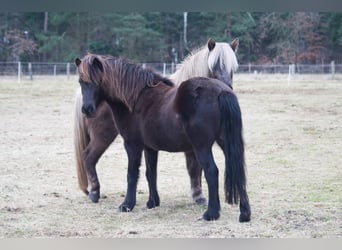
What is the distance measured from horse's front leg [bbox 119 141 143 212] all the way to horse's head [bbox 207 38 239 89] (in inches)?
36.9

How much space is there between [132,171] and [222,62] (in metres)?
1.24

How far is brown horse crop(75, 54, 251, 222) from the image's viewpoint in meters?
4.11

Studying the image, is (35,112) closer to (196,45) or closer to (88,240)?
(196,45)

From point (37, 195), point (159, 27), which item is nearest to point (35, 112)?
point (159, 27)

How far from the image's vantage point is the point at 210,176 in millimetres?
4227

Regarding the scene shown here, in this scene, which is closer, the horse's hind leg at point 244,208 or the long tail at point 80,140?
the horse's hind leg at point 244,208

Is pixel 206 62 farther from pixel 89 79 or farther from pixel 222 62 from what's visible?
pixel 89 79

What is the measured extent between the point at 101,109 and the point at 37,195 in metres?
1.07

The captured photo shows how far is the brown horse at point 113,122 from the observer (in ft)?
15.5

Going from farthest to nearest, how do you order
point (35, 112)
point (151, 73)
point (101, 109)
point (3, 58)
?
1. point (35, 112)
2. point (3, 58)
3. point (101, 109)
4. point (151, 73)

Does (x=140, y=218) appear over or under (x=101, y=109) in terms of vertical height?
under

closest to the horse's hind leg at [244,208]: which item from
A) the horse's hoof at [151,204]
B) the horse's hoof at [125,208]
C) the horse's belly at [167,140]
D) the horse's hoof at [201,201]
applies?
the horse's belly at [167,140]

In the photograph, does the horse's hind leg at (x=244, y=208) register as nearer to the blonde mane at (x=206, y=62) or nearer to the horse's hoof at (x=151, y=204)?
the horse's hoof at (x=151, y=204)

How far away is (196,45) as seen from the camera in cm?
686
